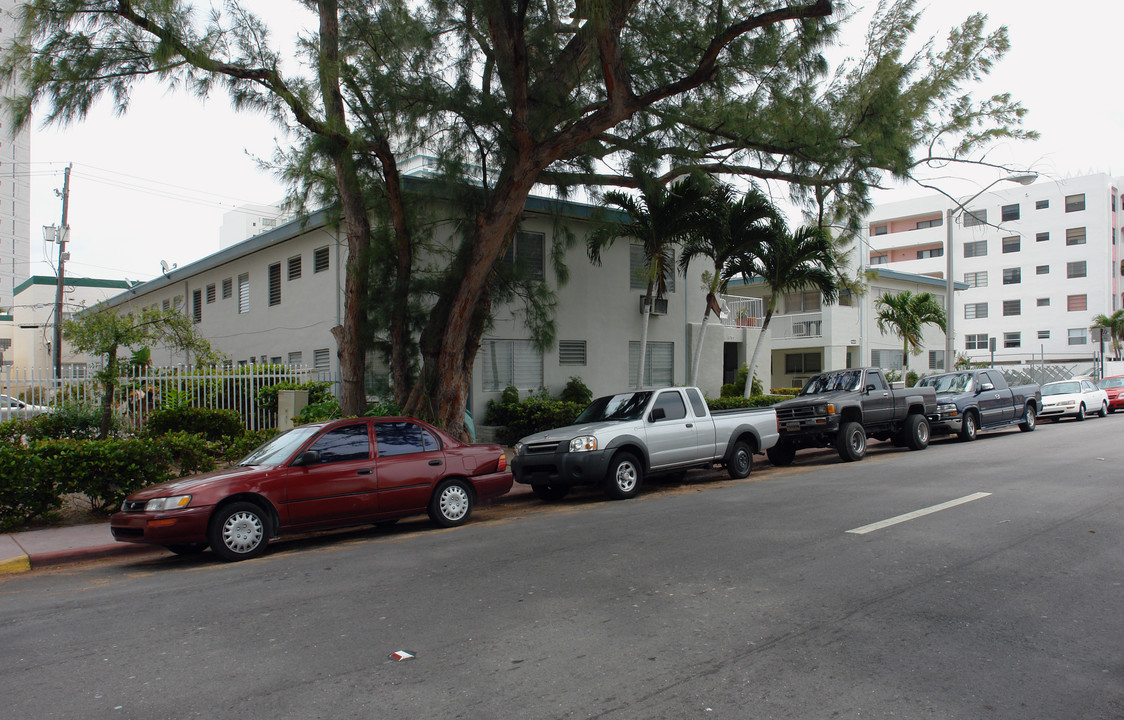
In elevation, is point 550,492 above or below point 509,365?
below

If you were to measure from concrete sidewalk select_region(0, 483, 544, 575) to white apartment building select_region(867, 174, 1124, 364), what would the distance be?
51.7m

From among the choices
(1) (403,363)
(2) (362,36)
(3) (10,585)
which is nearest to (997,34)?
Result: (2) (362,36)

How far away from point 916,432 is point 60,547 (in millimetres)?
16192

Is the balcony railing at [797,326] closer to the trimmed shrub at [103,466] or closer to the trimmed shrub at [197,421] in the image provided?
the trimmed shrub at [197,421]

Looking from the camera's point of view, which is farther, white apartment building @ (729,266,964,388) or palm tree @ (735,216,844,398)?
white apartment building @ (729,266,964,388)

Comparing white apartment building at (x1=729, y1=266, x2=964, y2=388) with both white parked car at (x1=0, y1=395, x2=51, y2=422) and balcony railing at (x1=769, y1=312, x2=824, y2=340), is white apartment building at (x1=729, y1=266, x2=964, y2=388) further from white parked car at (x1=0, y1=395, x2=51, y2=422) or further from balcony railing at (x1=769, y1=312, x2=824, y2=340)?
white parked car at (x1=0, y1=395, x2=51, y2=422)

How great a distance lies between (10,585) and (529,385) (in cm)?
1358

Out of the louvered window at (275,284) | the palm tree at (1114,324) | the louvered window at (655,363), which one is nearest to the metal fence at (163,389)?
the louvered window at (275,284)

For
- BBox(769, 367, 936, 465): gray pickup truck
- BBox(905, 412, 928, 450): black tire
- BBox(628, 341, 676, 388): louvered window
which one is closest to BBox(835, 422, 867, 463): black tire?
BBox(769, 367, 936, 465): gray pickup truck

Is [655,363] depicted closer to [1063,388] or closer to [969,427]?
[969,427]

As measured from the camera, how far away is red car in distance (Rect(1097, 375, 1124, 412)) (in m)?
30.8

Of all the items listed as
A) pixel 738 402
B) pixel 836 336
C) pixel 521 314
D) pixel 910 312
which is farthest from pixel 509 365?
pixel 910 312

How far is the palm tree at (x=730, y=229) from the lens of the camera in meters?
18.8

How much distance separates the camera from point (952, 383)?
67.3 ft
